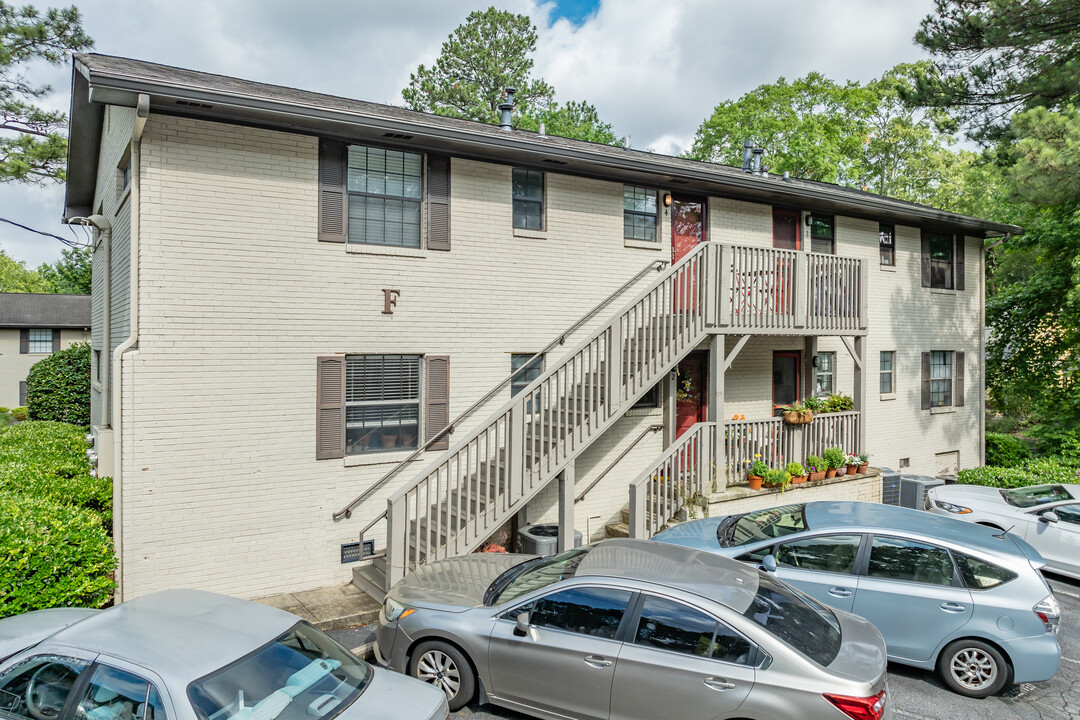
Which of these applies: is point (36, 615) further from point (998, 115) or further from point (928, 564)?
point (998, 115)

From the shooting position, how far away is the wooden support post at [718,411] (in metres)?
9.78

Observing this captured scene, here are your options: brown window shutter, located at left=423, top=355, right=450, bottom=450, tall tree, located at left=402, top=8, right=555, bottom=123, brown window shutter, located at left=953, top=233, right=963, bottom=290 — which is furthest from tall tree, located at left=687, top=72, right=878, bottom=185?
brown window shutter, located at left=423, top=355, right=450, bottom=450

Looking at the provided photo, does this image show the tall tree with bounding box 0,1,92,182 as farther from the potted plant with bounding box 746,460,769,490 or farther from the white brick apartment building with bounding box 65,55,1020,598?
the potted plant with bounding box 746,460,769,490

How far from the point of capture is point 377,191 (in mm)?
9109

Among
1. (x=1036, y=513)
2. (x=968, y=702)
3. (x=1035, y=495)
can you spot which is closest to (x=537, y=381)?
(x=968, y=702)

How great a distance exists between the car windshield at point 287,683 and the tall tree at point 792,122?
31339mm

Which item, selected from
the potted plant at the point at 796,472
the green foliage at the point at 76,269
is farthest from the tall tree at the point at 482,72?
the potted plant at the point at 796,472

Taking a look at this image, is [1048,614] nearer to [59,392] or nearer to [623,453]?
[623,453]

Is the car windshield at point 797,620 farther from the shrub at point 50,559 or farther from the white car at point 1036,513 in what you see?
the shrub at point 50,559

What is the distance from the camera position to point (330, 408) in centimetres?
867

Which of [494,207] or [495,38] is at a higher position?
[495,38]

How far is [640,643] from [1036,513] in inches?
323

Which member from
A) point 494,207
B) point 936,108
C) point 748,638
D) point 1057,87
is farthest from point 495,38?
point 748,638

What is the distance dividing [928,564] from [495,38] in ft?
129
